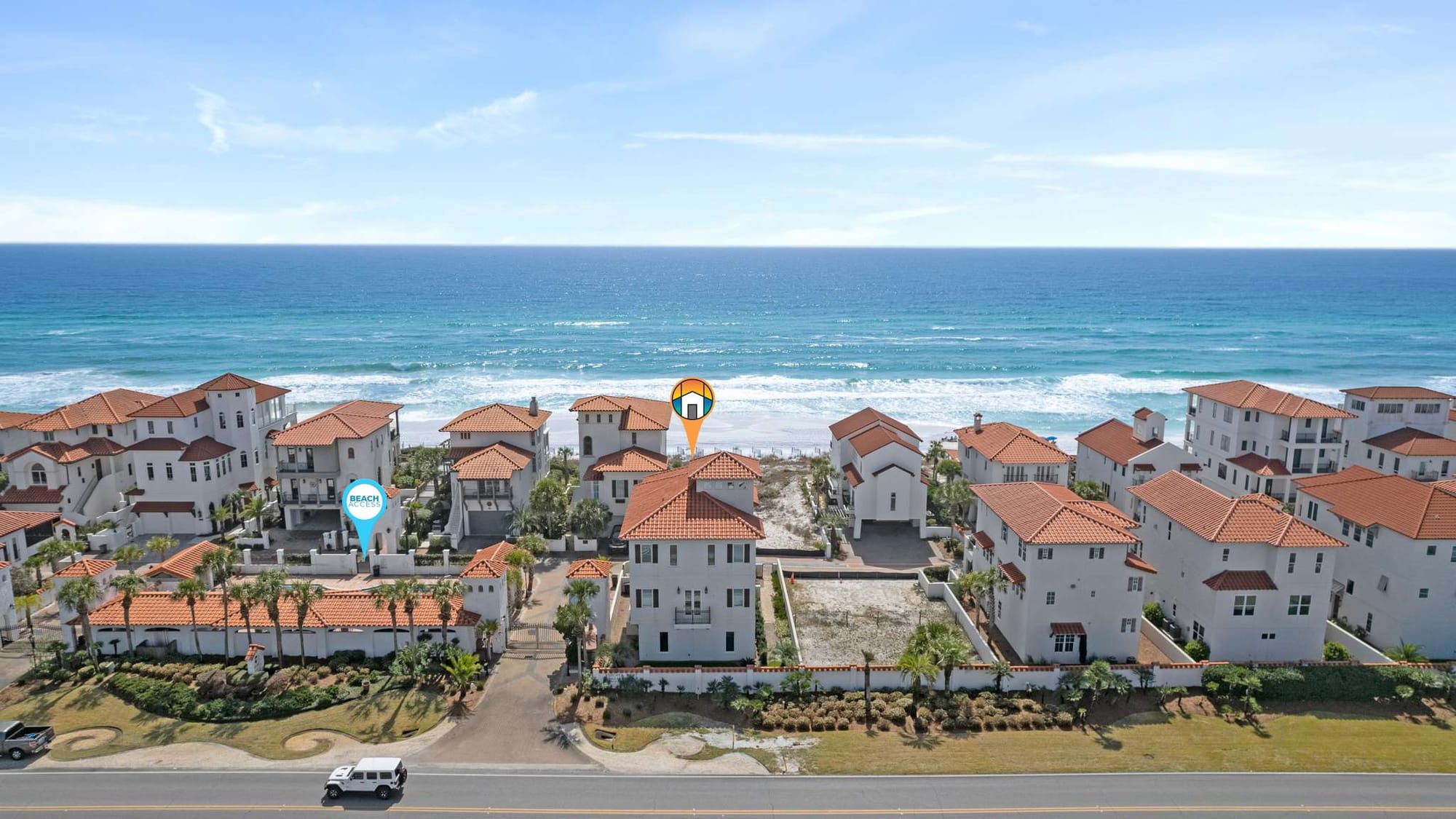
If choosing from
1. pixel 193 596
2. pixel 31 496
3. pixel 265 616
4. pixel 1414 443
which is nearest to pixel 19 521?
pixel 31 496

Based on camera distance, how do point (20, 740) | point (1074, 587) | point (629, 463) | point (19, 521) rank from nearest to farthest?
point (20, 740) < point (1074, 587) < point (19, 521) < point (629, 463)

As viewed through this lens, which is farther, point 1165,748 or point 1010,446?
point 1010,446

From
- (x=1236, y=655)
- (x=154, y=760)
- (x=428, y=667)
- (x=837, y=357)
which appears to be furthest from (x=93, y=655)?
(x=837, y=357)

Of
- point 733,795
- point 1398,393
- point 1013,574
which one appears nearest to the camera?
point 733,795

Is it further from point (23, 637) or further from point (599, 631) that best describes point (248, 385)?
point (599, 631)

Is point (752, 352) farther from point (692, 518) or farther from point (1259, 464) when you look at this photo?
point (692, 518)

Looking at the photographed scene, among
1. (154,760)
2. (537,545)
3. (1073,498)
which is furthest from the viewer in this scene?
(537,545)
